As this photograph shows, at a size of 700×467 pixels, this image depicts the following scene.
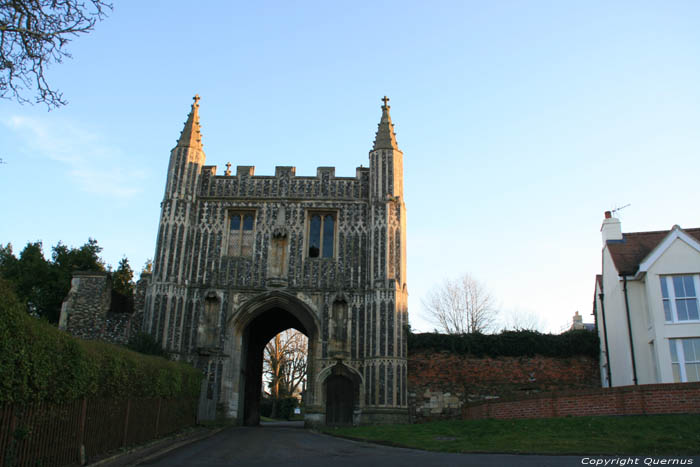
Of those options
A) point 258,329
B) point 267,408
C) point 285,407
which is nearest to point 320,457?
point 258,329

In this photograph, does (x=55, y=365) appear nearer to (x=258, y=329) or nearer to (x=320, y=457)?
(x=320, y=457)

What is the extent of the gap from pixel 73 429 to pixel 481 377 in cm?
1709

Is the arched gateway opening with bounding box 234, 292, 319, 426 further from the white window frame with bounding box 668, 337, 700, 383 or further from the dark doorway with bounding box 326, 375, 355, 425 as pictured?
the white window frame with bounding box 668, 337, 700, 383

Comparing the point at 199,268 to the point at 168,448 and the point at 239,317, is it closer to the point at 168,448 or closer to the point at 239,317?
the point at 239,317

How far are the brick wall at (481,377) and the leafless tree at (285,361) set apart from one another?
22330 millimetres

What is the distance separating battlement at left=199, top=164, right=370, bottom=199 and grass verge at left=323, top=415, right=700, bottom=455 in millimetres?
11759

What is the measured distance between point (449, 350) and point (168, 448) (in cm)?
Result: 1299

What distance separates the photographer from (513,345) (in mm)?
24109

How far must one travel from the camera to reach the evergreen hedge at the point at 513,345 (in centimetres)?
2408

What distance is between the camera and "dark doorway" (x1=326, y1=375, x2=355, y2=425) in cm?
2331

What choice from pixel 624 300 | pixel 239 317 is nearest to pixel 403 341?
pixel 239 317

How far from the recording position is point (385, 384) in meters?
22.3

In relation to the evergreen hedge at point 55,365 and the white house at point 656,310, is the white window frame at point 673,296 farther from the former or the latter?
the evergreen hedge at point 55,365

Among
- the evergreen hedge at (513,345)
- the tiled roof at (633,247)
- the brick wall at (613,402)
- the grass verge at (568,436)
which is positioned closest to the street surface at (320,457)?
the grass verge at (568,436)
